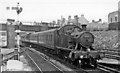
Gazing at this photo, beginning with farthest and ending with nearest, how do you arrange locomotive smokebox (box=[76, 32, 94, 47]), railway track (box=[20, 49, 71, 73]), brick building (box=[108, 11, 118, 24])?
1. brick building (box=[108, 11, 118, 24])
2. locomotive smokebox (box=[76, 32, 94, 47])
3. railway track (box=[20, 49, 71, 73])

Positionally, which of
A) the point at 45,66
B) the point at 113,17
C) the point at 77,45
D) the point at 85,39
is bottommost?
the point at 45,66

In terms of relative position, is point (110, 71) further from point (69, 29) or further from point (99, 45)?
point (99, 45)

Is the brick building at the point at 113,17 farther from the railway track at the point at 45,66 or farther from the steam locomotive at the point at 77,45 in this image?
the steam locomotive at the point at 77,45

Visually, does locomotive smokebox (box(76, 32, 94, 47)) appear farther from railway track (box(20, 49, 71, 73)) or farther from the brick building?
the brick building

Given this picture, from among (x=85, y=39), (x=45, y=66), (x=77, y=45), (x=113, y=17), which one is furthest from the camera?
(x=113, y=17)

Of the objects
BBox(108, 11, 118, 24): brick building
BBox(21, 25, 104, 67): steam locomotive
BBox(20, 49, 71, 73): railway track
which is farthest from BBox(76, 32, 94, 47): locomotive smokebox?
BBox(108, 11, 118, 24): brick building

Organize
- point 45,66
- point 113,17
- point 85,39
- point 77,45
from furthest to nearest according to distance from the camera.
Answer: point 113,17, point 45,66, point 77,45, point 85,39

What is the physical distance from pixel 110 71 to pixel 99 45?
54.0 feet

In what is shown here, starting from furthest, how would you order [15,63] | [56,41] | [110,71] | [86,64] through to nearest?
[56,41] < [86,64] < [15,63] < [110,71]

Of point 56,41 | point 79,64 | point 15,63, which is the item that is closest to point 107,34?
point 56,41

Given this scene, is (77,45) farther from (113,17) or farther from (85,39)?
(113,17)

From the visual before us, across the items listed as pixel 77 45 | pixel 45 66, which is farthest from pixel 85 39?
pixel 45 66

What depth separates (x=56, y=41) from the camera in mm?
16500

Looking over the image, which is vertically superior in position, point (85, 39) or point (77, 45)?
point (85, 39)
